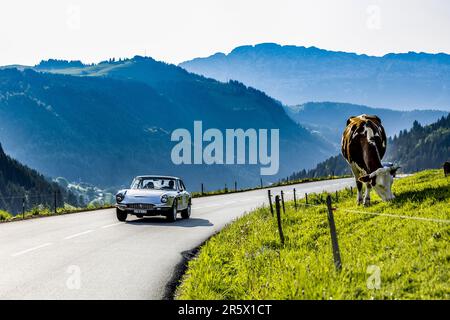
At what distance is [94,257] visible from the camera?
1221 centimetres

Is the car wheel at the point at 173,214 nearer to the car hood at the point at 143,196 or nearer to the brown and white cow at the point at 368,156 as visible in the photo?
the car hood at the point at 143,196

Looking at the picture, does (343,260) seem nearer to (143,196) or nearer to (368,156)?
(368,156)

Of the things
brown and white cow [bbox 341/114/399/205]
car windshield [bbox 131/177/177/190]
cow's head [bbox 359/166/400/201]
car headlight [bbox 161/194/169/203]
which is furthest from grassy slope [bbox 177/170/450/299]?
car windshield [bbox 131/177/177/190]

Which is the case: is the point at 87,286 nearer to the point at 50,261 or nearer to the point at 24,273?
the point at 24,273

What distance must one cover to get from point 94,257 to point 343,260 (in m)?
5.87

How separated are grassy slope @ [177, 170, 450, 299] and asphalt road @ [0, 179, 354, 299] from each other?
32.2 inches

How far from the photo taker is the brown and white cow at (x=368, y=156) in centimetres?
1507

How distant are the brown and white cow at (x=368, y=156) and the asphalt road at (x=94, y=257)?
505cm

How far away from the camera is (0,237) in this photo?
16.7 metres

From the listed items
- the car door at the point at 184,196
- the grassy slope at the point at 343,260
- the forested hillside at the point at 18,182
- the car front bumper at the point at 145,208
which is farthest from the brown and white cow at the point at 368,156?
the forested hillside at the point at 18,182

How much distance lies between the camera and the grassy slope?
22.2 feet

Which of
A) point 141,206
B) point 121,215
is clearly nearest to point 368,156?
point 141,206

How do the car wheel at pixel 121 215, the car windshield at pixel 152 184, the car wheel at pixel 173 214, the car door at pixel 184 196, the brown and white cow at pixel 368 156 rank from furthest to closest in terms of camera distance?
1. the car door at pixel 184 196
2. the car windshield at pixel 152 184
3. the car wheel at pixel 121 215
4. the car wheel at pixel 173 214
5. the brown and white cow at pixel 368 156
